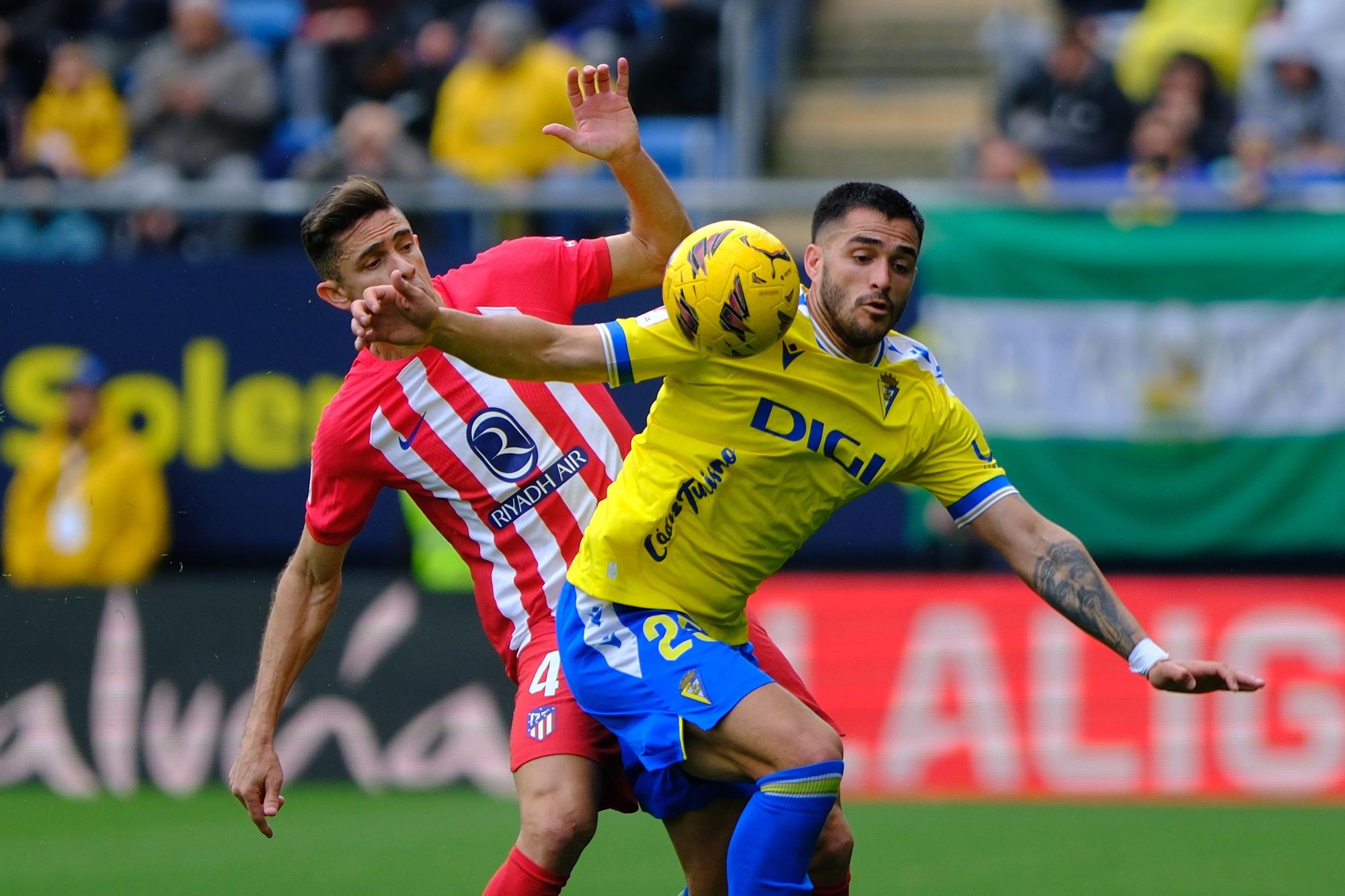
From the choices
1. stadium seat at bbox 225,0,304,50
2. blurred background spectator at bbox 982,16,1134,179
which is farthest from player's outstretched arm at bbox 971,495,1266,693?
stadium seat at bbox 225,0,304,50

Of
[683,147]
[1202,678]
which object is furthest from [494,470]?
[683,147]

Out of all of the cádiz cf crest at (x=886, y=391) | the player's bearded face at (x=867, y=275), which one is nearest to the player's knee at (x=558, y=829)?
the cádiz cf crest at (x=886, y=391)

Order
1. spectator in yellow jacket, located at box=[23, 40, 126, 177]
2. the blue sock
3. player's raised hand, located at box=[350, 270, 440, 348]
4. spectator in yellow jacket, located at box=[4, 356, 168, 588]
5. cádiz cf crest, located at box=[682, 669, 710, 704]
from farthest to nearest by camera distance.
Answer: spectator in yellow jacket, located at box=[23, 40, 126, 177] → spectator in yellow jacket, located at box=[4, 356, 168, 588] → cádiz cf crest, located at box=[682, 669, 710, 704] → the blue sock → player's raised hand, located at box=[350, 270, 440, 348]

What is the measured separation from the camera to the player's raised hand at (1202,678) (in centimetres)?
488

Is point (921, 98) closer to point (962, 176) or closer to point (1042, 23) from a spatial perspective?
point (1042, 23)

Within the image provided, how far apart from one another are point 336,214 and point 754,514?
1.45m

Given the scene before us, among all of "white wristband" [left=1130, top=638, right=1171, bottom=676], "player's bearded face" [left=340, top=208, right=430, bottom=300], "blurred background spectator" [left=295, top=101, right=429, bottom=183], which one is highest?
"blurred background spectator" [left=295, top=101, right=429, bottom=183]

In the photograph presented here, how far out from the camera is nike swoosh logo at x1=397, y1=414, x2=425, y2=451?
222 inches

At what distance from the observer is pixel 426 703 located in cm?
1114

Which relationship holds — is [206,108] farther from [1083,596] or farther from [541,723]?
[1083,596]

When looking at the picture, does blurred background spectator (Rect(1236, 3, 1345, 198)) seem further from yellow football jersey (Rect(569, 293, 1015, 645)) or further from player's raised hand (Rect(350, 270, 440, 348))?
player's raised hand (Rect(350, 270, 440, 348))

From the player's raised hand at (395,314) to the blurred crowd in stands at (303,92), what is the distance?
315 inches

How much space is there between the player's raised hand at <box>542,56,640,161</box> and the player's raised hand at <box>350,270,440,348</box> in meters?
1.21

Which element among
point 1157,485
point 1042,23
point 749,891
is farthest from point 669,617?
point 1042,23
